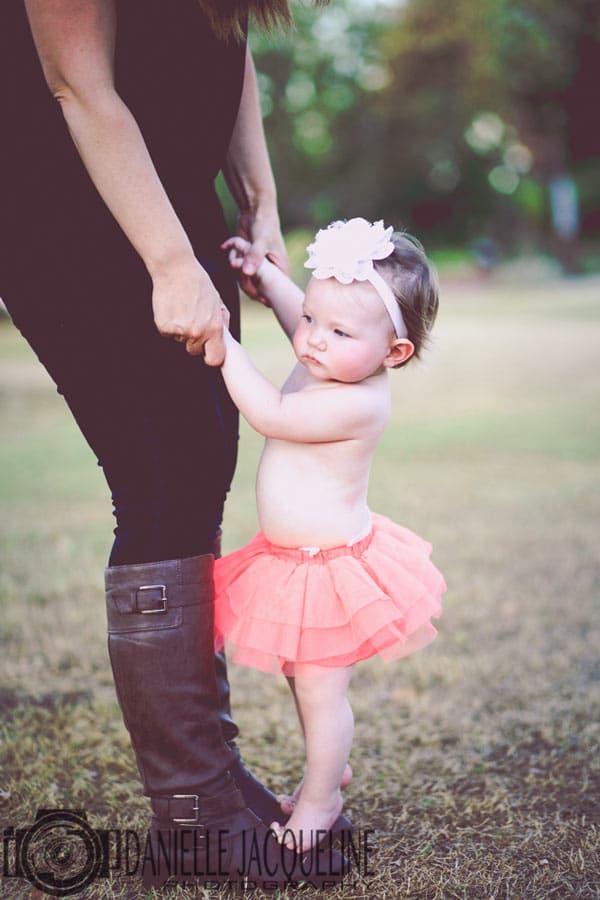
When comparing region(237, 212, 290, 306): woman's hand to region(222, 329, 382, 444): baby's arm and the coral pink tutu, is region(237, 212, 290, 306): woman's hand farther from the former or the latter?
Answer: the coral pink tutu

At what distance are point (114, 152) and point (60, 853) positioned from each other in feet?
4.19

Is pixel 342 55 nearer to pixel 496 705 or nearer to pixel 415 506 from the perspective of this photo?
pixel 415 506

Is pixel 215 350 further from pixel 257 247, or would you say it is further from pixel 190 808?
pixel 190 808

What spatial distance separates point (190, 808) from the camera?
1.74 m

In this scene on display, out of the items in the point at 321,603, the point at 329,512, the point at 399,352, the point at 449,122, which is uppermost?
the point at 449,122

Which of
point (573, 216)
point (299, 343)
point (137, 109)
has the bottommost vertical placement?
point (573, 216)

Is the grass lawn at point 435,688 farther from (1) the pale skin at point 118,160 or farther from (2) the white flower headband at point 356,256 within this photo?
(1) the pale skin at point 118,160

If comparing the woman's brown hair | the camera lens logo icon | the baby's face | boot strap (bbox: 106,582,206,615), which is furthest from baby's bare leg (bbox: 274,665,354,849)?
the woman's brown hair

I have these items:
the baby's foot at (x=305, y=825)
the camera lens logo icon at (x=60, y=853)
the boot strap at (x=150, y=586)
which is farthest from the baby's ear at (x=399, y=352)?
the camera lens logo icon at (x=60, y=853)

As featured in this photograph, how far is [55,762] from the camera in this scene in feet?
7.61

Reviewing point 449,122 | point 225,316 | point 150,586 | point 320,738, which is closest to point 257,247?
point 225,316

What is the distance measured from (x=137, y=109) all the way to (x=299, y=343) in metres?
0.47

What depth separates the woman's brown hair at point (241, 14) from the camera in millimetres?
1633

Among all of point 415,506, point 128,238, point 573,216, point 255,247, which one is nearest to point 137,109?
point 128,238
